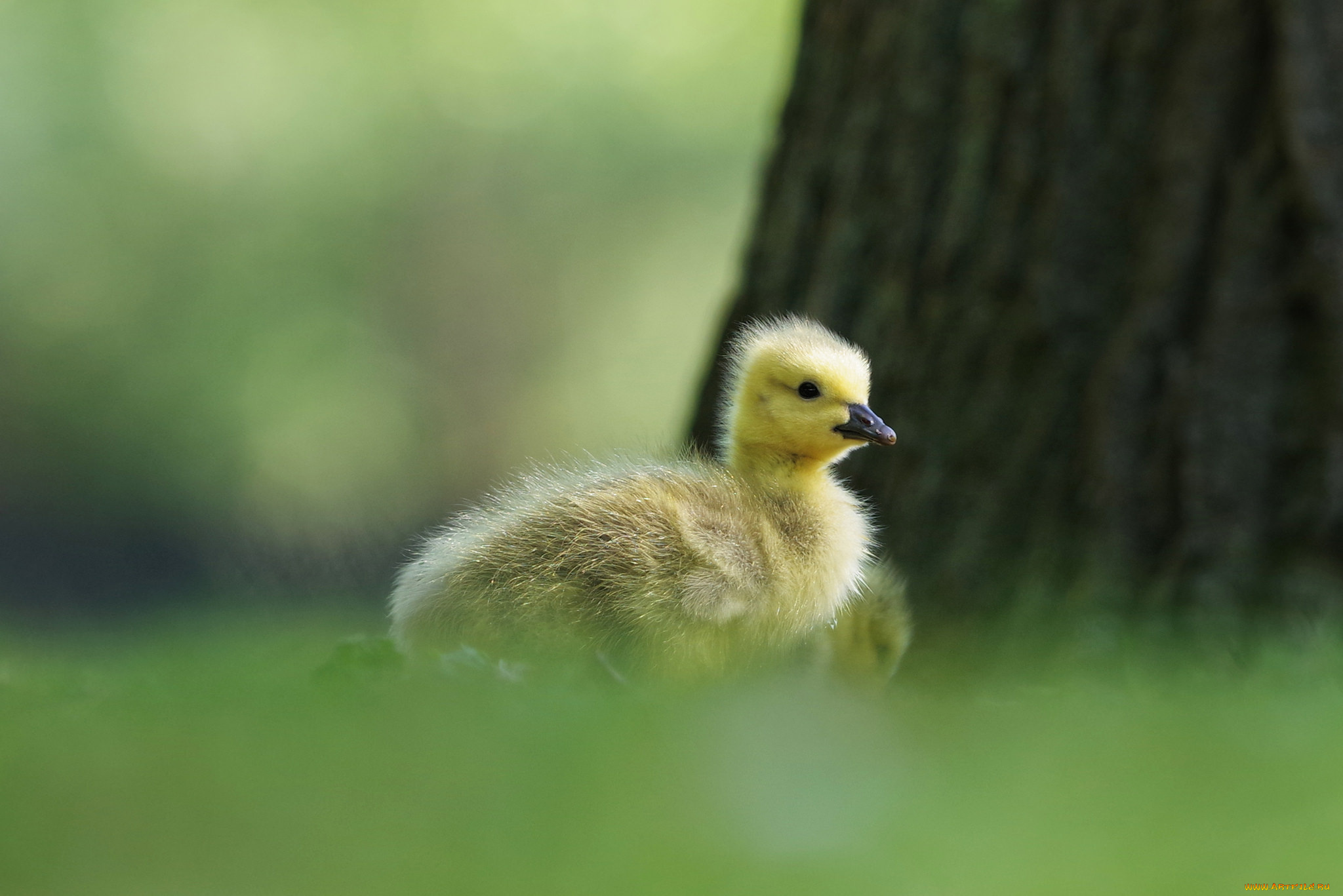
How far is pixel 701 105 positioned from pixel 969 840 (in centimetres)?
2008

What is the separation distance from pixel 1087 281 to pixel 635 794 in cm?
335

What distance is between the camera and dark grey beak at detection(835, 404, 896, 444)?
10.5 ft

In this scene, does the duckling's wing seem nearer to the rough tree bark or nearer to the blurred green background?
the rough tree bark

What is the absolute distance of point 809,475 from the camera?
11.3 feet

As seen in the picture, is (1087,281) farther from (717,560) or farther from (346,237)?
(346,237)

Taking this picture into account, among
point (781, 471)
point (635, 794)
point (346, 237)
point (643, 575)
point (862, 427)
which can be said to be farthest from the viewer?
point (346, 237)

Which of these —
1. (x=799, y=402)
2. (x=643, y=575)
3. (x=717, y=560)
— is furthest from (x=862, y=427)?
(x=643, y=575)

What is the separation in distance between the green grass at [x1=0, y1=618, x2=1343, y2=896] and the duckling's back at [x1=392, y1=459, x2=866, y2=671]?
0.46 meters

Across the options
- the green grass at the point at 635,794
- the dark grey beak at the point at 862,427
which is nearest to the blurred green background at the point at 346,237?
the dark grey beak at the point at 862,427

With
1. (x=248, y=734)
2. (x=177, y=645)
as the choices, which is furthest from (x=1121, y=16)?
(x=248, y=734)

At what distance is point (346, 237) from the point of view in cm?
1917

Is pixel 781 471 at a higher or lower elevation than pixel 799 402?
lower

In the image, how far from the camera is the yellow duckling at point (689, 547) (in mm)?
2891

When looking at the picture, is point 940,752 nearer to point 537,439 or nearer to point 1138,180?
point 1138,180
